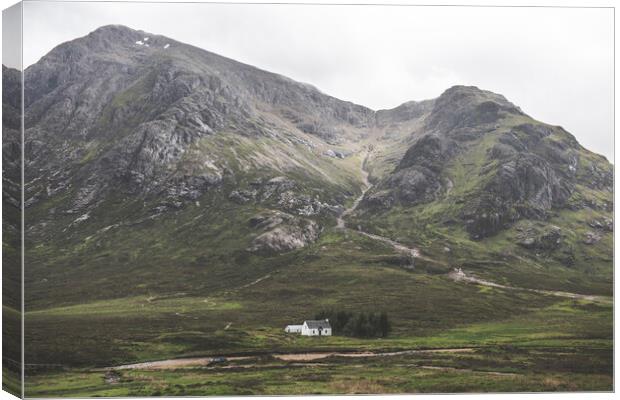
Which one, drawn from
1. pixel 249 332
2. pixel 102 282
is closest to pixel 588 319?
pixel 249 332

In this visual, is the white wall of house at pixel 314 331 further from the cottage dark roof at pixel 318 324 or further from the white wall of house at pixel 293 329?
the white wall of house at pixel 293 329

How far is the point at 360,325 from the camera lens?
110938mm

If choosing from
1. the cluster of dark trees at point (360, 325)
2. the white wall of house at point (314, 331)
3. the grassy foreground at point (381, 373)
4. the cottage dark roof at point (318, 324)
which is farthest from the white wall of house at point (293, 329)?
the grassy foreground at point (381, 373)

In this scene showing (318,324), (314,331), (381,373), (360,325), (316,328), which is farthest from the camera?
(318,324)

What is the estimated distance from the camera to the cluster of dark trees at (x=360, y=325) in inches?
4331

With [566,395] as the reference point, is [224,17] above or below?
above

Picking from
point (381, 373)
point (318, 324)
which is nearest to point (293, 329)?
point (318, 324)

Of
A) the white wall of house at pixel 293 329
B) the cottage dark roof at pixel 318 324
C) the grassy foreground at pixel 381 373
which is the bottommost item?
the grassy foreground at pixel 381 373

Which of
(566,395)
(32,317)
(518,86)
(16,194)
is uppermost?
(518,86)

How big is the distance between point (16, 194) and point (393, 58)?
67784 millimetres

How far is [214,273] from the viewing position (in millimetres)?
185500

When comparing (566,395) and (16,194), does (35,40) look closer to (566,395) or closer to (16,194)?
(16,194)

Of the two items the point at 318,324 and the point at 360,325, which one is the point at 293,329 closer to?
the point at 318,324

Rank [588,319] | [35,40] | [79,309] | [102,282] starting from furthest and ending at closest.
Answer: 1. [102,282]
2. [79,309]
3. [588,319]
4. [35,40]
